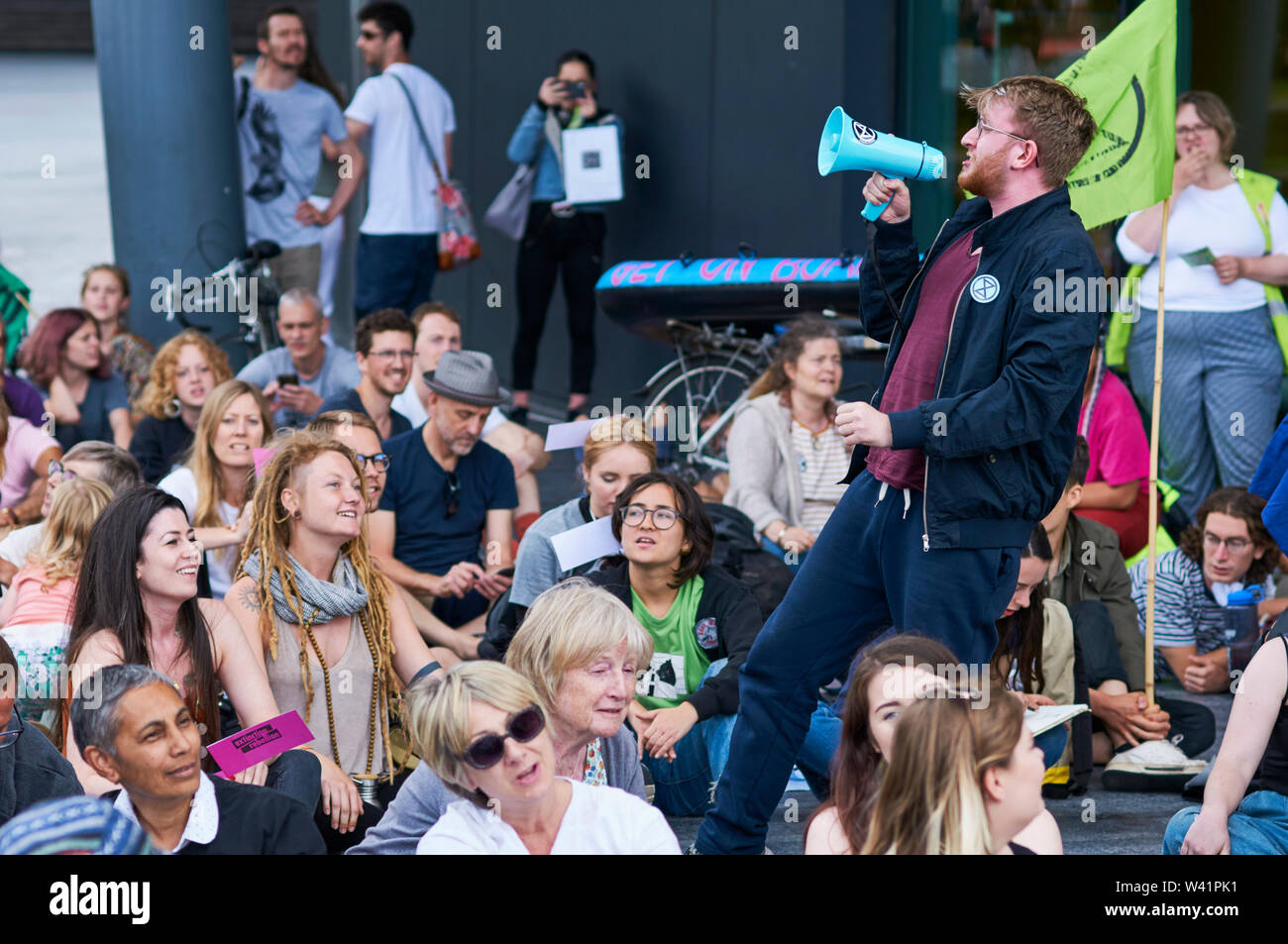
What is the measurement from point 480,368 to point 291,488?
150 cm

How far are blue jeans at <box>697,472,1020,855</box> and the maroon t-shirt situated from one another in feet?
0.18

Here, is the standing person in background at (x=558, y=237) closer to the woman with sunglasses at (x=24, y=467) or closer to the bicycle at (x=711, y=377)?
the bicycle at (x=711, y=377)

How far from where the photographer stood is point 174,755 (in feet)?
9.95

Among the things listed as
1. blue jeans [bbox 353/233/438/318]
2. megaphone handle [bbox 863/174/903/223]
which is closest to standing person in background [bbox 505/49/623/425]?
blue jeans [bbox 353/233/438/318]

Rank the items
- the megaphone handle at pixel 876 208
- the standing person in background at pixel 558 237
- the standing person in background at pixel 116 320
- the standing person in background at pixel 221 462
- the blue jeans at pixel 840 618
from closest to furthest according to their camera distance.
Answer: the blue jeans at pixel 840 618 < the megaphone handle at pixel 876 208 < the standing person in background at pixel 221 462 < the standing person in background at pixel 116 320 < the standing person in background at pixel 558 237

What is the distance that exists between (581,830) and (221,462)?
3.04m

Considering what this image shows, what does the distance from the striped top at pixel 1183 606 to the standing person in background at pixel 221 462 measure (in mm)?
3065

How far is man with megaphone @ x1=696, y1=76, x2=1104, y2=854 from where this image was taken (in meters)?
3.29

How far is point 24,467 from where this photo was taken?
629 centimetres

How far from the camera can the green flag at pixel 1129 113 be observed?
15.5 ft

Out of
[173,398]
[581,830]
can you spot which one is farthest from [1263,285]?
[581,830]

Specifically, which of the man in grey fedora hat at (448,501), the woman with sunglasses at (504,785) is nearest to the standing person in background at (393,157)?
the man in grey fedora hat at (448,501)

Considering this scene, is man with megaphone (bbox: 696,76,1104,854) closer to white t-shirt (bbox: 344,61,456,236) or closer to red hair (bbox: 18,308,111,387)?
red hair (bbox: 18,308,111,387)

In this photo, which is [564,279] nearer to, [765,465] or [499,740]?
[765,465]
